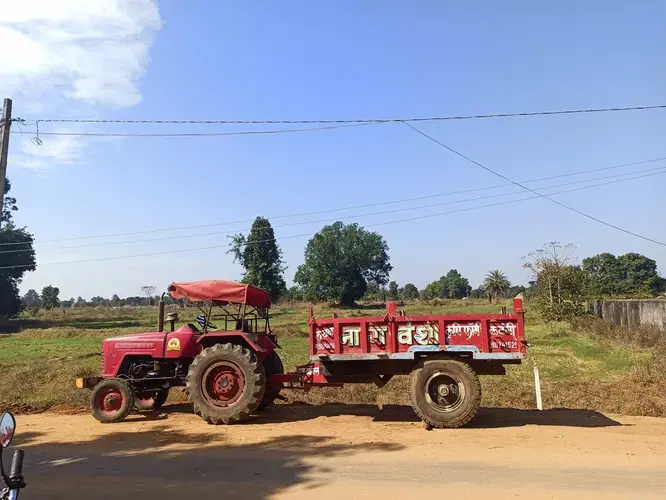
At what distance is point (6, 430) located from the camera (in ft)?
10.2

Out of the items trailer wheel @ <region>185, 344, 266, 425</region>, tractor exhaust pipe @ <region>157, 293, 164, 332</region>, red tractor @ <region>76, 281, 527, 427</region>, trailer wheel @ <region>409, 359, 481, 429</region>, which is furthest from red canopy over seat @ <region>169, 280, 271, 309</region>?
trailer wheel @ <region>409, 359, 481, 429</region>

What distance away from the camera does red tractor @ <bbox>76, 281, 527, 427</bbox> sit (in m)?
8.48

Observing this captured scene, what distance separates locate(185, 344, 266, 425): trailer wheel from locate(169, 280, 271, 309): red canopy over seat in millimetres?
864

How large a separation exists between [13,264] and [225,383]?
180 feet

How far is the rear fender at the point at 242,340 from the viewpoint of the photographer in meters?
9.45

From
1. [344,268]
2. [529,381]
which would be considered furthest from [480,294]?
[529,381]

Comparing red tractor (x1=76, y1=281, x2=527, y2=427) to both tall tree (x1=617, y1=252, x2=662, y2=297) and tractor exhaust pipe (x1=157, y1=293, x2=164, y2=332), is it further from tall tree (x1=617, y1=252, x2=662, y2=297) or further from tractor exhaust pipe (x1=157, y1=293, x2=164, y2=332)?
tall tree (x1=617, y1=252, x2=662, y2=297)

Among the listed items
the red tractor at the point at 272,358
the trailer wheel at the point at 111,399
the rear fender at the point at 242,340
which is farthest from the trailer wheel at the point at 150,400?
the rear fender at the point at 242,340

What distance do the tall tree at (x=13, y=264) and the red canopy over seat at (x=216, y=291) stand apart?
50.2 meters

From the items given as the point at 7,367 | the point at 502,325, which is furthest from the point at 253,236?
the point at 502,325

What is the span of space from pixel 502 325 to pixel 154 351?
20.9 feet

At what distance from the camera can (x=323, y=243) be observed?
89438mm

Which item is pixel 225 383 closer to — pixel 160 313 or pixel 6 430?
pixel 160 313

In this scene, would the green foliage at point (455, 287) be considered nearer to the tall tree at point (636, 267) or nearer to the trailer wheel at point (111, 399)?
the tall tree at point (636, 267)
